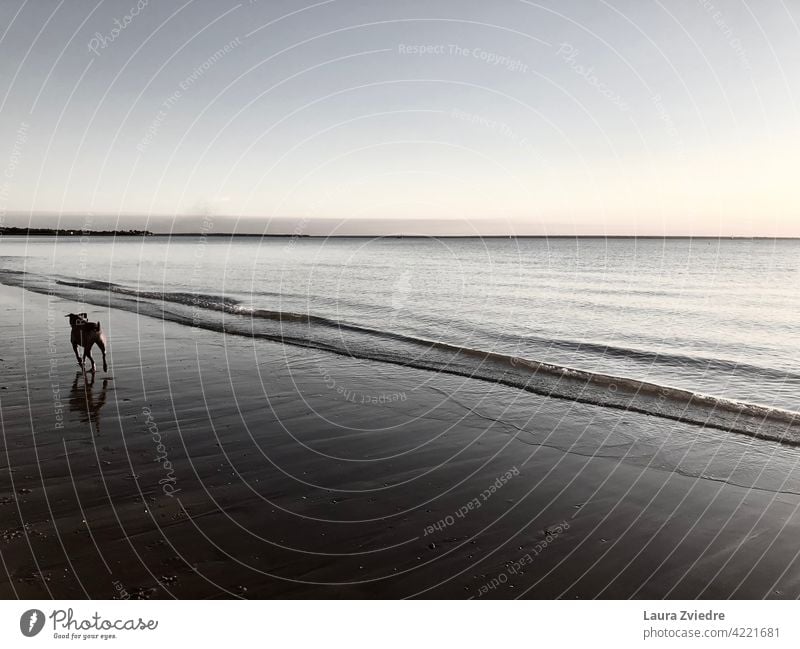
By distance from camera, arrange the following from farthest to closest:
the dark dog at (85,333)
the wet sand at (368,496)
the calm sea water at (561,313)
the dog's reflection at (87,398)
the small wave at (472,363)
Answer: the calm sea water at (561,313) < the dark dog at (85,333) < the small wave at (472,363) < the dog's reflection at (87,398) < the wet sand at (368,496)

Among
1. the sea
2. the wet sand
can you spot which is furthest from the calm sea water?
the wet sand

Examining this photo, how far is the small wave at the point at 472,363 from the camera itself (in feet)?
43.0

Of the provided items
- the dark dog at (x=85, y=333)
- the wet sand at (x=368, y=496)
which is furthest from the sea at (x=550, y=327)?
the dark dog at (x=85, y=333)

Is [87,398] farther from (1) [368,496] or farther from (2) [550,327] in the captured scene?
(2) [550,327]

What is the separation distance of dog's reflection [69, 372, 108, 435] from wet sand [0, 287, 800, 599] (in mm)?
73

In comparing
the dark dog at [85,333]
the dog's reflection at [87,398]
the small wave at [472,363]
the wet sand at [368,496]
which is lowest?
the dog's reflection at [87,398]

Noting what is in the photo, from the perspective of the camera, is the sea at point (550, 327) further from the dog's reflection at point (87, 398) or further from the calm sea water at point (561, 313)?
the dog's reflection at point (87, 398)

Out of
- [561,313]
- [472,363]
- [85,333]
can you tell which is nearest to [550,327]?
[561,313]

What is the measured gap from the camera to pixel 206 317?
89.4 ft

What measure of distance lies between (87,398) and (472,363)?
11.4 m

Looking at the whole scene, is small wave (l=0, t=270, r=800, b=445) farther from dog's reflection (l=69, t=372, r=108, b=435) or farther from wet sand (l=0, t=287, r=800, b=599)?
dog's reflection (l=69, t=372, r=108, b=435)

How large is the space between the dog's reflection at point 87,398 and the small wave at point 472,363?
26.9ft

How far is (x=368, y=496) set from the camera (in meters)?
7.83

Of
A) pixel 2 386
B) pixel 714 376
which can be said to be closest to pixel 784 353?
pixel 714 376
